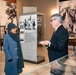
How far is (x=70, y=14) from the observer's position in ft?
32.1

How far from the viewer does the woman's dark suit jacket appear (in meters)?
2.59

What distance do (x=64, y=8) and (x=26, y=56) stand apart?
4.83 meters

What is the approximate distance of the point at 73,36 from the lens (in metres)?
9.66

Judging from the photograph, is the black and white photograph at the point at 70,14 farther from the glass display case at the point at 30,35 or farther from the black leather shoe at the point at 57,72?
the black leather shoe at the point at 57,72

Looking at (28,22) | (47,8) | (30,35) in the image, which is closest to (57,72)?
(30,35)

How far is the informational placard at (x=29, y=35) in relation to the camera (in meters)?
6.05

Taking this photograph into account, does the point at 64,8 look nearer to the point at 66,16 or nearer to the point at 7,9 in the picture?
the point at 66,16

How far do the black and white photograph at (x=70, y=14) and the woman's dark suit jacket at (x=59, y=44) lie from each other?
7149 mm

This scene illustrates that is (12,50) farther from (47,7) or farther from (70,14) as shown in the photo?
(47,7)

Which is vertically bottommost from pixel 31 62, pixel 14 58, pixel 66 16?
pixel 31 62

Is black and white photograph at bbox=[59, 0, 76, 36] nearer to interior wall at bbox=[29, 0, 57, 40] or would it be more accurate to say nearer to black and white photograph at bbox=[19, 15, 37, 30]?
interior wall at bbox=[29, 0, 57, 40]

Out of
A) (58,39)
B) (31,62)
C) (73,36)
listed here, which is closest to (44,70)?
(58,39)

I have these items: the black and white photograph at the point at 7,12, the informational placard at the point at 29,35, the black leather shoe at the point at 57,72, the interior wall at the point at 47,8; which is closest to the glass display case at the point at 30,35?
the informational placard at the point at 29,35

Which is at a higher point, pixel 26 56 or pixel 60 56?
pixel 60 56
